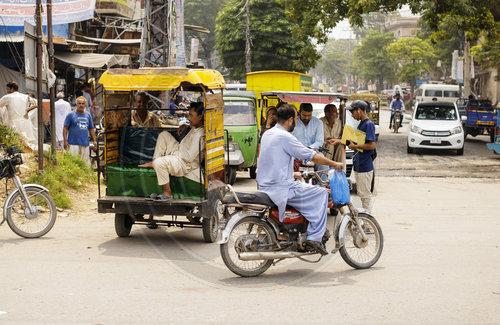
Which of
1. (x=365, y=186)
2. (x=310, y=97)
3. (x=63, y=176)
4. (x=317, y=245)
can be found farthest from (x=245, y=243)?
(x=63, y=176)

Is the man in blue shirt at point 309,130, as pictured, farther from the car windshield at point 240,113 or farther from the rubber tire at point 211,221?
the car windshield at point 240,113

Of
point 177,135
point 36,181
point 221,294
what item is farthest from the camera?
point 36,181

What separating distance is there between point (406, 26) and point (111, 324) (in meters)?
109

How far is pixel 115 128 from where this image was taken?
32.0 feet

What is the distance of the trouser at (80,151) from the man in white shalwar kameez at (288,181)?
7.42m

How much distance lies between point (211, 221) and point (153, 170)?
3.38 feet

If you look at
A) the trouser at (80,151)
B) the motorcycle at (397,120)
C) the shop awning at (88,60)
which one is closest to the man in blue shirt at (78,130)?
the trouser at (80,151)

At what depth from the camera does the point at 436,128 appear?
22531 millimetres

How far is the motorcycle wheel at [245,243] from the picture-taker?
22.0ft

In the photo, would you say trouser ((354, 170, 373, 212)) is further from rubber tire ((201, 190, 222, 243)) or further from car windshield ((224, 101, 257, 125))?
car windshield ((224, 101, 257, 125))

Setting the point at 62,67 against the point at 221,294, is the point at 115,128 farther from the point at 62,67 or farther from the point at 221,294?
the point at 62,67

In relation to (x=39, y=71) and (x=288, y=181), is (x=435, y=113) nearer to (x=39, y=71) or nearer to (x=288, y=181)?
(x=39, y=71)

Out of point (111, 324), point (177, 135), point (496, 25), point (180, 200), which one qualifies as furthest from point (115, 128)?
point (496, 25)

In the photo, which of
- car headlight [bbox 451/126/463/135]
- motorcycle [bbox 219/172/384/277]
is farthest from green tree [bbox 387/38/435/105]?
motorcycle [bbox 219/172/384/277]
